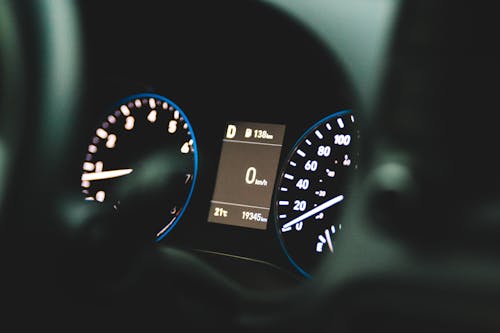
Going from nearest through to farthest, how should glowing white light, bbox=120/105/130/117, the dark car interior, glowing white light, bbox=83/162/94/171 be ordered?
the dark car interior, glowing white light, bbox=83/162/94/171, glowing white light, bbox=120/105/130/117

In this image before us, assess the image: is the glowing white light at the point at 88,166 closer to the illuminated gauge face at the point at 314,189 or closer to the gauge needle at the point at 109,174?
the gauge needle at the point at 109,174

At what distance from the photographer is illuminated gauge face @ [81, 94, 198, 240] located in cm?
193

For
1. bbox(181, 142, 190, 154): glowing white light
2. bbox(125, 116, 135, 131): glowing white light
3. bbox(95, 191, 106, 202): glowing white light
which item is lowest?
bbox(95, 191, 106, 202): glowing white light

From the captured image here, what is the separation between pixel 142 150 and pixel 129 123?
7cm

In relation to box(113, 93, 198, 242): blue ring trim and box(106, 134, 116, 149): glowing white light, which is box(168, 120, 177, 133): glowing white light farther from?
box(106, 134, 116, 149): glowing white light

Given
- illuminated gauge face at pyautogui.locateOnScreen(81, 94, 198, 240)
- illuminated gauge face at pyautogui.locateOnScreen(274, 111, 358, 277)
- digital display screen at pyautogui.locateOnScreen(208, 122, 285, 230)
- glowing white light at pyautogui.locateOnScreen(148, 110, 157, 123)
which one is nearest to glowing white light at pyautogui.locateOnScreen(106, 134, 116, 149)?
illuminated gauge face at pyautogui.locateOnScreen(81, 94, 198, 240)

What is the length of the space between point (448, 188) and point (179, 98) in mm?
1276

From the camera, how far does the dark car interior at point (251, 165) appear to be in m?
0.94

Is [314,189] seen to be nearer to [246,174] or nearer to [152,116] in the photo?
[246,174]

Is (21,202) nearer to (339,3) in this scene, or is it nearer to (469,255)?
(339,3)

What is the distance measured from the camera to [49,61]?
1369mm

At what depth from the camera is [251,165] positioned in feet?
7.05

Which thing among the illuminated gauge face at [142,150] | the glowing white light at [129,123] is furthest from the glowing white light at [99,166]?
the glowing white light at [129,123]

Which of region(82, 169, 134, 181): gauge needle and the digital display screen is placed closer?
region(82, 169, 134, 181): gauge needle
